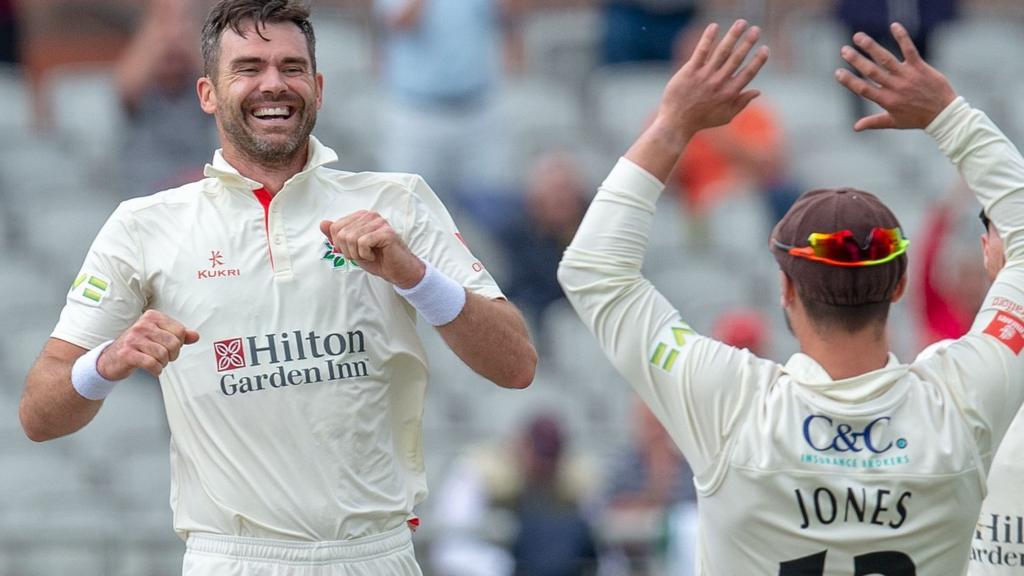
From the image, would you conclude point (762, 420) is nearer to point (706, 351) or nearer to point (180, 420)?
point (706, 351)

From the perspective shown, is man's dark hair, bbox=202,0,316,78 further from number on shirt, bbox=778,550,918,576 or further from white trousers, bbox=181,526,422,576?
number on shirt, bbox=778,550,918,576

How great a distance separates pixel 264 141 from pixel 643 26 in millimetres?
7002

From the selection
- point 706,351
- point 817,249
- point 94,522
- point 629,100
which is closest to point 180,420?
point 706,351

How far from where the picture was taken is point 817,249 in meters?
3.67

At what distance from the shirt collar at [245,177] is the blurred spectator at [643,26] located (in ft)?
21.2

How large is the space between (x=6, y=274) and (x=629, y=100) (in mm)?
4335

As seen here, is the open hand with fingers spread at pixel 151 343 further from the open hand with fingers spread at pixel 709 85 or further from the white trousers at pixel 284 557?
the open hand with fingers spread at pixel 709 85

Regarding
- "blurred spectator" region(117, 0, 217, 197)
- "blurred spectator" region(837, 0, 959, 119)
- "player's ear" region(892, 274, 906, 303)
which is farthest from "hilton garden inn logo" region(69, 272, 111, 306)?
"blurred spectator" region(837, 0, 959, 119)

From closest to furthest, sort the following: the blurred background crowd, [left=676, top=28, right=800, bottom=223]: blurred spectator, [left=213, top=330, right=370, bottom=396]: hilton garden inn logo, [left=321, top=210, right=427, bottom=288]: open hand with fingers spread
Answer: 1. [left=321, top=210, right=427, bottom=288]: open hand with fingers spread
2. [left=213, top=330, right=370, bottom=396]: hilton garden inn logo
3. the blurred background crowd
4. [left=676, top=28, right=800, bottom=223]: blurred spectator

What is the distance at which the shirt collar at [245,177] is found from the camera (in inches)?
171

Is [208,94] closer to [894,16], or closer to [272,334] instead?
[272,334]

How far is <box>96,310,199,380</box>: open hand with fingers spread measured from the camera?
3813 millimetres

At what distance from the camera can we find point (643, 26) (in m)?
11.0

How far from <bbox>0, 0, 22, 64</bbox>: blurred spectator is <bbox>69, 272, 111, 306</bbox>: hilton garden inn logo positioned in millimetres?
7095
